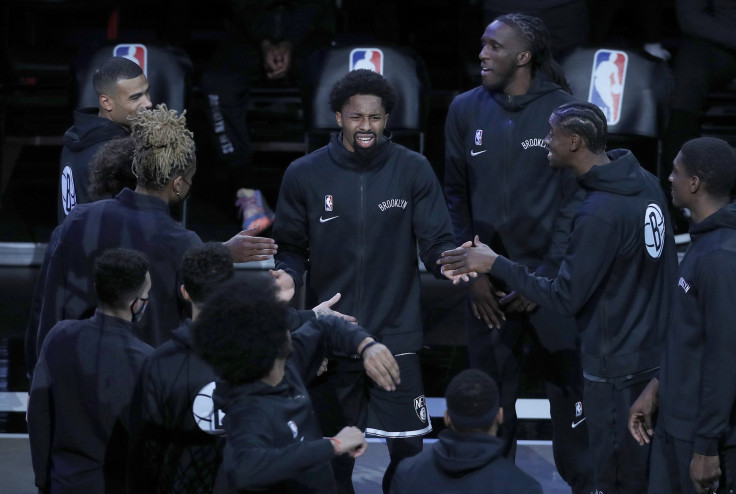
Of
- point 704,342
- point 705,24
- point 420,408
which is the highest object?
point 705,24

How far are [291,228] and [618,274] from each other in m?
1.27

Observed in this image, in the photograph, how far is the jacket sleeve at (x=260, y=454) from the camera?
321 cm

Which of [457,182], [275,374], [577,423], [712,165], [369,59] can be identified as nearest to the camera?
[275,374]

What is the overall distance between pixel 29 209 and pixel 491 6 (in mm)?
3729

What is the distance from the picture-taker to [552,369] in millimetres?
5105

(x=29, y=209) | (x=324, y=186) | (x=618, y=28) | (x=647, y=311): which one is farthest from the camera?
(x=618, y=28)

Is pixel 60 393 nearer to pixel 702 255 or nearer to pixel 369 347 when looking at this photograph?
pixel 369 347

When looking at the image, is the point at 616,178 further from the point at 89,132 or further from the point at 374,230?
the point at 89,132

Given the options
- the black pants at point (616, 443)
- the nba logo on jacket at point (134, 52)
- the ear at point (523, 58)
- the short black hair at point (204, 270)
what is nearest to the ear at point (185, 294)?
the short black hair at point (204, 270)

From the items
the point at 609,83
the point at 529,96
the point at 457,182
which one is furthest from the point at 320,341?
the point at 609,83

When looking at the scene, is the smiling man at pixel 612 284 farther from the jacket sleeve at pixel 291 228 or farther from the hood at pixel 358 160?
the jacket sleeve at pixel 291 228

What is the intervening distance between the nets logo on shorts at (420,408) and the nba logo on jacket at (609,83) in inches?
143

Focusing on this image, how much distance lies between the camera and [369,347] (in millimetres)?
3832

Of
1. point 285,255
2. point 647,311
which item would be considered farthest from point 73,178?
point 647,311
